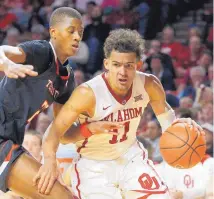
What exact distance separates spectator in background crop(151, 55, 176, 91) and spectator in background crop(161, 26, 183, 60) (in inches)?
27.1

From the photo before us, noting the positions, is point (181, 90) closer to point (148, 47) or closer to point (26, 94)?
point (148, 47)

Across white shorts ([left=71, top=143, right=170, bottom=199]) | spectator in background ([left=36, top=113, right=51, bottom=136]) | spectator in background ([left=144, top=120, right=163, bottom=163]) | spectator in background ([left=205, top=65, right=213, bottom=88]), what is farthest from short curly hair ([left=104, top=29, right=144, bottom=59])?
spectator in background ([left=205, top=65, right=213, bottom=88])

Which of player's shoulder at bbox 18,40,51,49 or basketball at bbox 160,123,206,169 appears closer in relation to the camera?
player's shoulder at bbox 18,40,51,49

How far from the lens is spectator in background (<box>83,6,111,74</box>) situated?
10398mm

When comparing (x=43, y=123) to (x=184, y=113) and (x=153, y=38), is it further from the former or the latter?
Answer: (x=153, y=38)

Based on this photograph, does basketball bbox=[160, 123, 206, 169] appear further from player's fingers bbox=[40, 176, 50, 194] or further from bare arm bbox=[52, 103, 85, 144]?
player's fingers bbox=[40, 176, 50, 194]

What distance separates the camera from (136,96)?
4.77 metres

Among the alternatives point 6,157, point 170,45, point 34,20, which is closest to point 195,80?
point 170,45

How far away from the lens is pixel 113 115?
470 cm

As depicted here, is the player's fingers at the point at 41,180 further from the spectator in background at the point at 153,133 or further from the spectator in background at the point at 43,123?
the spectator in background at the point at 43,123

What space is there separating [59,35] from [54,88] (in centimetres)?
37

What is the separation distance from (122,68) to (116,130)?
459mm

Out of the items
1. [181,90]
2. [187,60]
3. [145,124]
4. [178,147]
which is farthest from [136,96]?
[187,60]

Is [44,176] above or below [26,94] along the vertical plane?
below
